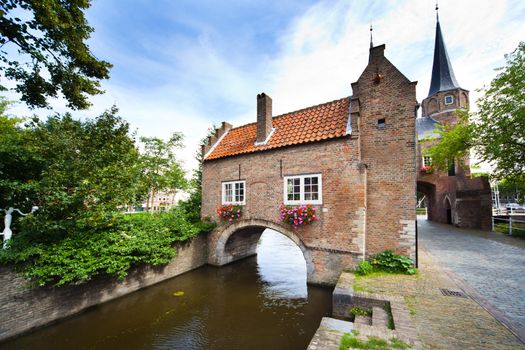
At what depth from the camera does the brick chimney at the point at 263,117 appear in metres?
11.9

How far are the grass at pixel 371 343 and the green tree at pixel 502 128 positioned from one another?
48.0 ft

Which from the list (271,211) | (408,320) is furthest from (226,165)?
(408,320)

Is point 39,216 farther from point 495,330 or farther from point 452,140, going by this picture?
point 452,140

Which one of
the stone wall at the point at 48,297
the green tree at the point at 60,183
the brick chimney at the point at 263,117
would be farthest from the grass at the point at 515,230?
the green tree at the point at 60,183

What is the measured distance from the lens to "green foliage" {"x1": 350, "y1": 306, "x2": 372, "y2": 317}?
609 centimetres

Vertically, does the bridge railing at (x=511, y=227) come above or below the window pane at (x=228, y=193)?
below

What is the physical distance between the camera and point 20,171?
8484mm

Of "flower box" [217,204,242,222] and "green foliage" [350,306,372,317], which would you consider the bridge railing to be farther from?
"flower box" [217,204,242,222]

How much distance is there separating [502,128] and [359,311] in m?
14.4

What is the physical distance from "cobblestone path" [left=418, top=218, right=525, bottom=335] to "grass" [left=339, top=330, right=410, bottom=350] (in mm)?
2757

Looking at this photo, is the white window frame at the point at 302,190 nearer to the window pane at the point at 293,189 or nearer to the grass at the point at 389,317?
the window pane at the point at 293,189

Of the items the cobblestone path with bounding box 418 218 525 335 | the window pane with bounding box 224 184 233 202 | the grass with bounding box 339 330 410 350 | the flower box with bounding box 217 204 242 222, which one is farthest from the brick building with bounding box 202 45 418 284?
the grass with bounding box 339 330 410 350

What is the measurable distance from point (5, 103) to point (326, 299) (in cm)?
2648

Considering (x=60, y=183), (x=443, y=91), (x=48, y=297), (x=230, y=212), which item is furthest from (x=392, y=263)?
(x=443, y=91)
